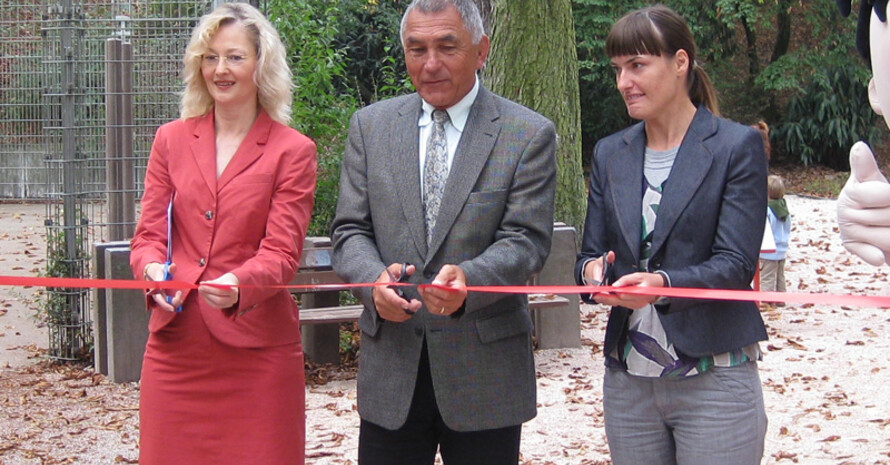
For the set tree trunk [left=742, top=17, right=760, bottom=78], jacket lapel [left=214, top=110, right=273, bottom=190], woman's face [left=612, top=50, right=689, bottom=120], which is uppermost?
tree trunk [left=742, top=17, right=760, bottom=78]

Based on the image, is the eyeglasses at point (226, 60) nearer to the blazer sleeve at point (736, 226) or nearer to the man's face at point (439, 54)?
the man's face at point (439, 54)

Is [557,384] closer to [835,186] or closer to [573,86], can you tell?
[573,86]

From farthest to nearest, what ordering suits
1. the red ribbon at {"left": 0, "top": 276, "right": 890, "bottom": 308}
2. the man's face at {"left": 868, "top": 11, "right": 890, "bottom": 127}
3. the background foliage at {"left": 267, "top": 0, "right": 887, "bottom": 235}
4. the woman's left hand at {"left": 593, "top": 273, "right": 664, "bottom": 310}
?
1. the background foliage at {"left": 267, "top": 0, "right": 887, "bottom": 235}
2. the woman's left hand at {"left": 593, "top": 273, "right": 664, "bottom": 310}
3. the red ribbon at {"left": 0, "top": 276, "right": 890, "bottom": 308}
4. the man's face at {"left": 868, "top": 11, "right": 890, "bottom": 127}

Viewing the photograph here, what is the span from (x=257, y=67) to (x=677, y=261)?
1.59 meters

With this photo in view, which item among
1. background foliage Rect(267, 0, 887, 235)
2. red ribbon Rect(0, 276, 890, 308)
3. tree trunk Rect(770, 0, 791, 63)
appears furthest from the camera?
tree trunk Rect(770, 0, 791, 63)

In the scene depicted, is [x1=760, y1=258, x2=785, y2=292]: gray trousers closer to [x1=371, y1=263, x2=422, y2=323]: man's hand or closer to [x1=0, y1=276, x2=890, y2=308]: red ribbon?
[x1=0, y1=276, x2=890, y2=308]: red ribbon

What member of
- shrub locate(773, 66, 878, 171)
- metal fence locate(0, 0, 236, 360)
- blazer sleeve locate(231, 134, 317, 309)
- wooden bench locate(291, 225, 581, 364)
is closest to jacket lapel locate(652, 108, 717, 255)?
blazer sleeve locate(231, 134, 317, 309)

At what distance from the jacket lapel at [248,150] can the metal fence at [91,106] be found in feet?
14.0

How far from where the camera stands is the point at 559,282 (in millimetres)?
8617

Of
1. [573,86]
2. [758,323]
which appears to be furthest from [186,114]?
[573,86]

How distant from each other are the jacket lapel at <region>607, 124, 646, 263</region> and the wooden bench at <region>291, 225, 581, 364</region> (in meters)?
3.93

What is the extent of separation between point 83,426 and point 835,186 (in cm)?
1921

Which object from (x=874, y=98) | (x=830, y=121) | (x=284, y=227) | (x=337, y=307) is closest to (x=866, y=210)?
(x=874, y=98)

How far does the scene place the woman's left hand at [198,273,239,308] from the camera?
137 inches
